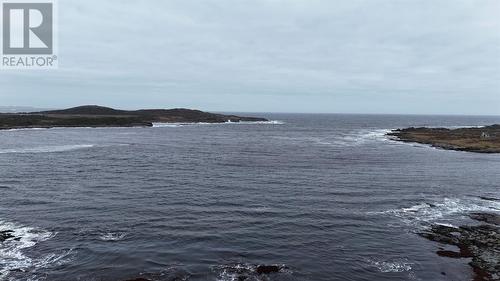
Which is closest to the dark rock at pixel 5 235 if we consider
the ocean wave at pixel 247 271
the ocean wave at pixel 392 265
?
the ocean wave at pixel 247 271

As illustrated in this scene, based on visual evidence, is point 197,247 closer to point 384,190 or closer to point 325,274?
point 325,274

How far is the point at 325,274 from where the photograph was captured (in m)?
23.1

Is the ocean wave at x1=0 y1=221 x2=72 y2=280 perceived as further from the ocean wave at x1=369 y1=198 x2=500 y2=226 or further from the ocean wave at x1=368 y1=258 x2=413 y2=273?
the ocean wave at x1=369 y1=198 x2=500 y2=226

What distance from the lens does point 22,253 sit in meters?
24.9

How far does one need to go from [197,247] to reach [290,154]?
50.6 metres

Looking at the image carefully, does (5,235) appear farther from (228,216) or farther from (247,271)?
(247,271)

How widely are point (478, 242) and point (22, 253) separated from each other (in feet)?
92.9

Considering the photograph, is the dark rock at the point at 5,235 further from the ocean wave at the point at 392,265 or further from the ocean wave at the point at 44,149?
the ocean wave at the point at 44,149

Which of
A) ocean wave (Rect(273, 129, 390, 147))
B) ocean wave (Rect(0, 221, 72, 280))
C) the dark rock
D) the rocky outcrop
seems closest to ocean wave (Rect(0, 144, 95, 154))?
ocean wave (Rect(0, 221, 72, 280))

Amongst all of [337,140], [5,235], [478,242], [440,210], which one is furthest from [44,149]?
[337,140]

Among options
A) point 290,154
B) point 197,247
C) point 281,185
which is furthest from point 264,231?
point 290,154

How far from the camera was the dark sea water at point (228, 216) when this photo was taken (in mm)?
23672

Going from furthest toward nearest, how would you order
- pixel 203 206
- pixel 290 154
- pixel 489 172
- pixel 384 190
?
pixel 290 154
pixel 489 172
pixel 384 190
pixel 203 206

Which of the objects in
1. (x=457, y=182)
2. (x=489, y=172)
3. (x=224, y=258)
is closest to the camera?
(x=224, y=258)
